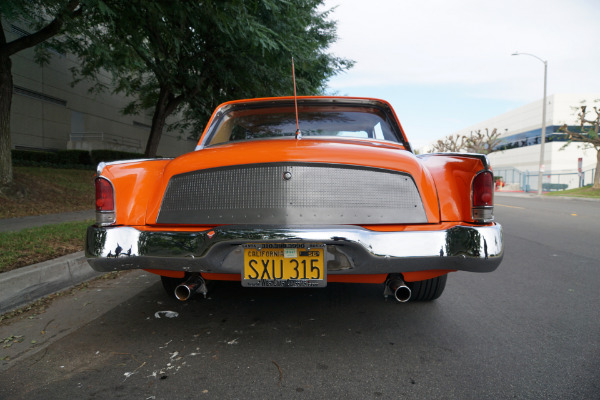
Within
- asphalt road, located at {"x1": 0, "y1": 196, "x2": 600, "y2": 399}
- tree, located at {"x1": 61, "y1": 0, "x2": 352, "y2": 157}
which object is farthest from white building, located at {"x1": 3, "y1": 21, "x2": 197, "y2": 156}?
asphalt road, located at {"x1": 0, "y1": 196, "x2": 600, "y2": 399}

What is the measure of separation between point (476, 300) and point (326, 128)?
6.43ft

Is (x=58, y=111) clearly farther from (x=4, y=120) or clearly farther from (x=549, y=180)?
(x=549, y=180)

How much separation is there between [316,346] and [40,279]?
2616mm

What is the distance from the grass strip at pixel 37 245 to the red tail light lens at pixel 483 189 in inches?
151

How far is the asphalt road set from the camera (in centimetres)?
191

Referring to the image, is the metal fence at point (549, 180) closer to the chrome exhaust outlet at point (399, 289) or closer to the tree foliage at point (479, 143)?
the tree foliage at point (479, 143)

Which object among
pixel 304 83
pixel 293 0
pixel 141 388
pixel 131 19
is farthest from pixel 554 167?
pixel 141 388

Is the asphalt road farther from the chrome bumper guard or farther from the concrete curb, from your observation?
the chrome bumper guard

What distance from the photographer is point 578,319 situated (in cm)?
287

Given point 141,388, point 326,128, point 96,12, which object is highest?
point 96,12

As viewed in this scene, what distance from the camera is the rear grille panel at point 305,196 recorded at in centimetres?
222

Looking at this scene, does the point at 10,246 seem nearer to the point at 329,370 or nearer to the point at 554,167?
the point at 329,370

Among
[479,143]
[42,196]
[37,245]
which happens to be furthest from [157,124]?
[479,143]

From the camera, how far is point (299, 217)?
7.20 feet
